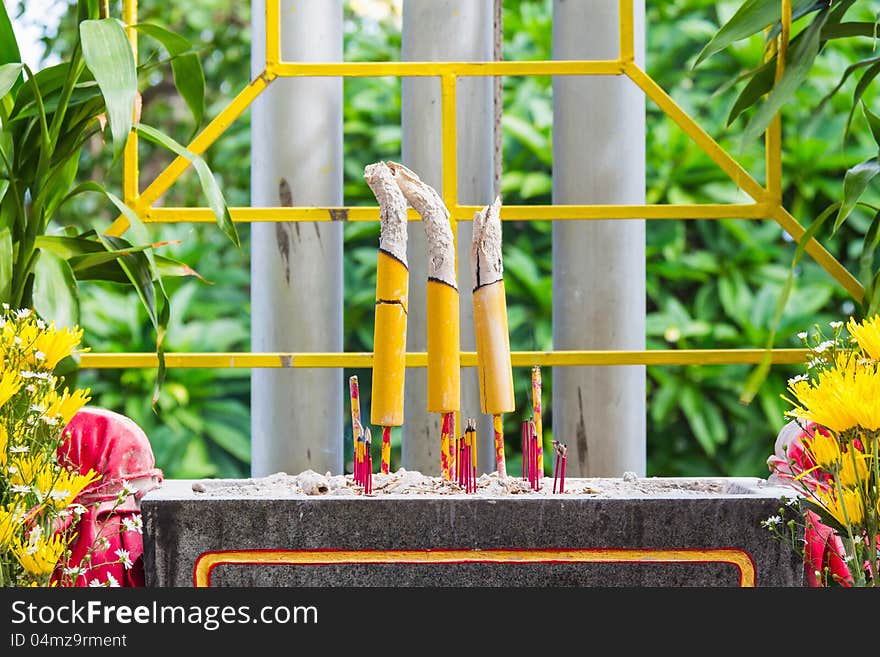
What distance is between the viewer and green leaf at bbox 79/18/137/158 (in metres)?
1.12

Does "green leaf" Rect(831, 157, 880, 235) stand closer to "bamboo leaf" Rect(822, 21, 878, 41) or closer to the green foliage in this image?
"bamboo leaf" Rect(822, 21, 878, 41)

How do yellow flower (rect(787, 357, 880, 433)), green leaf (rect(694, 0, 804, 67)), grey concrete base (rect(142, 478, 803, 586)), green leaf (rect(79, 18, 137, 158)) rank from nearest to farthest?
yellow flower (rect(787, 357, 880, 433)) → grey concrete base (rect(142, 478, 803, 586)) → green leaf (rect(79, 18, 137, 158)) → green leaf (rect(694, 0, 804, 67))

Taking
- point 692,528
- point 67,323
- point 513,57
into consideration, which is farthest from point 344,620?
point 513,57

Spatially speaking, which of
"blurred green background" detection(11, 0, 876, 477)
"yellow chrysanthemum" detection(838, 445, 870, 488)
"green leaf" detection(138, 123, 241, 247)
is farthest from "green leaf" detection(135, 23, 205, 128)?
"blurred green background" detection(11, 0, 876, 477)

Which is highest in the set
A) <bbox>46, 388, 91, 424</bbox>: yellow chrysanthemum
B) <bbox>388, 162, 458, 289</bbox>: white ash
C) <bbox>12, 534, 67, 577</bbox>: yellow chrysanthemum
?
<bbox>388, 162, 458, 289</bbox>: white ash

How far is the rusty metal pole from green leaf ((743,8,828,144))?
0.67m

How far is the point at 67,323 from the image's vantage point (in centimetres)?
121

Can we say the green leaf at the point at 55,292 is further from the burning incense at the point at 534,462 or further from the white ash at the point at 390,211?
the burning incense at the point at 534,462

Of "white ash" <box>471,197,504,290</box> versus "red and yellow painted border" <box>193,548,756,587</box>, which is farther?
"white ash" <box>471,197,504,290</box>

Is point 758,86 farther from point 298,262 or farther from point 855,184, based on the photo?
point 298,262

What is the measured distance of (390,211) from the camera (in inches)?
46.2

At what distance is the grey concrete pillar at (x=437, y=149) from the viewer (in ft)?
5.30

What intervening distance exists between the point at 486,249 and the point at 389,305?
0.39ft

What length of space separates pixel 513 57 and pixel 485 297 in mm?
2077
